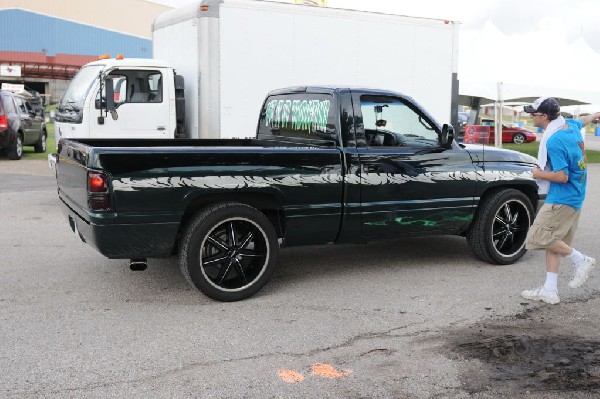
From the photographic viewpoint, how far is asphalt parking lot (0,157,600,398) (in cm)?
384

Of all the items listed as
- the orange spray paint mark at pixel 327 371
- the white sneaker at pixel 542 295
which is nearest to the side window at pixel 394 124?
the white sneaker at pixel 542 295

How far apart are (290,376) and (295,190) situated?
2.02m

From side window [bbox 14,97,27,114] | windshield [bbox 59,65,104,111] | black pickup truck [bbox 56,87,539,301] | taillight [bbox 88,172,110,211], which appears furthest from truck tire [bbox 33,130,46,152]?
taillight [bbox 88,172,110,211]

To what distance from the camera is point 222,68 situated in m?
10.1

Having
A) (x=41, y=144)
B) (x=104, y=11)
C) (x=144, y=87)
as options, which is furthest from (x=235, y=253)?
(x=104, y=11)

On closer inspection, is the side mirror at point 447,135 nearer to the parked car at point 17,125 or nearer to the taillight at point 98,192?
the taillight at point 98,192

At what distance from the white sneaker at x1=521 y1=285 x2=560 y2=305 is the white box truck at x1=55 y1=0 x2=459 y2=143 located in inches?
226

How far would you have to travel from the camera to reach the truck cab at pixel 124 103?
32.0ft

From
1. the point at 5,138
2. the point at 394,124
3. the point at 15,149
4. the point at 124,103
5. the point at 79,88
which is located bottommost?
the point at 15,149

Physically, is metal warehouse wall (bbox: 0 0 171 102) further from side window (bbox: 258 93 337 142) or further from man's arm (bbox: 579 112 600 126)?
man's arm (bbox: 579 112 600 126)

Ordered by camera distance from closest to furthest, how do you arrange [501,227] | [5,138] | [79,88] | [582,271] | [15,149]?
1. [582,271]
2. [501,227]
3. [79,88]
4. [5,138]
5. [15,149]

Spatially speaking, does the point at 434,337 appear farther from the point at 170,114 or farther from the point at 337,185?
the point at 170,114

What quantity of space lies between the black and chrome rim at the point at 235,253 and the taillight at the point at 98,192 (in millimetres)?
859

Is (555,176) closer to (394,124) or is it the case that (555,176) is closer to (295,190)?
(394,124)
